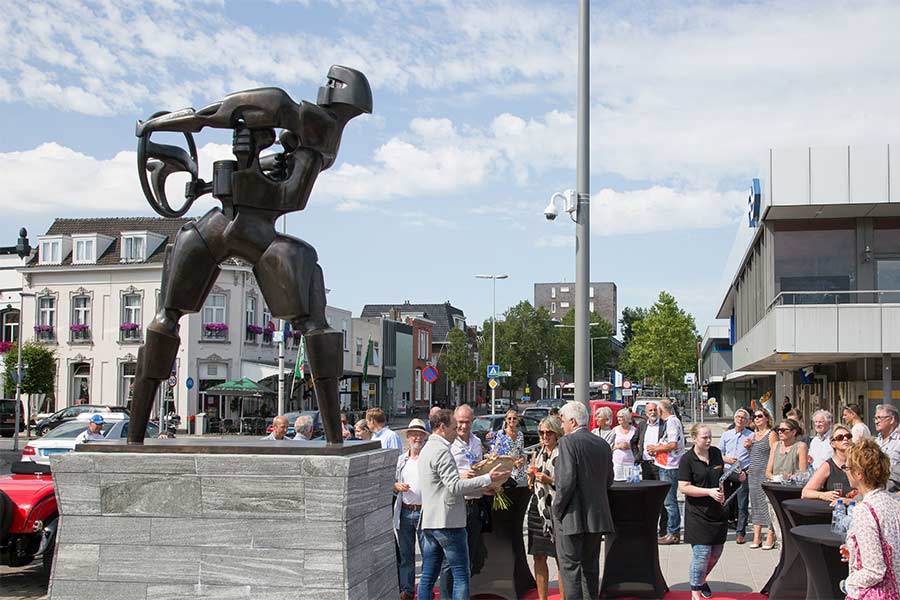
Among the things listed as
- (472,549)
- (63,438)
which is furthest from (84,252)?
(472,549)

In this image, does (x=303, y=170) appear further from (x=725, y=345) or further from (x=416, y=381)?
(x=416, y=381)

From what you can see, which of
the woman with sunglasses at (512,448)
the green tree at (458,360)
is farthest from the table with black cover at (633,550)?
the green tree at (458,360)

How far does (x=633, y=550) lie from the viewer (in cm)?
880

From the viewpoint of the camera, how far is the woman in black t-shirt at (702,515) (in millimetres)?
8453

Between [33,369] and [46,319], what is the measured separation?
5.80 m

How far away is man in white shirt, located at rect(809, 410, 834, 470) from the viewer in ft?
34.2

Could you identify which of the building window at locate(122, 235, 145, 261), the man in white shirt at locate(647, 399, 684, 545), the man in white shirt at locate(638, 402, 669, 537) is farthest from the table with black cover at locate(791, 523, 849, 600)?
the building window at locate(122, 235, 145, 261)

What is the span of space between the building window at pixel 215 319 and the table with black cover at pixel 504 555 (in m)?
36.0

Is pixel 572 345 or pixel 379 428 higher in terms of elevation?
pixel 572 345

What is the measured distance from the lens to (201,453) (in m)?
6.08

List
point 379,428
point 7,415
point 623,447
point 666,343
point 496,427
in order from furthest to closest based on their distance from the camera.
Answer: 1. point 666,343
2. point 7,415
3. point 496,427
4. point 623,447
5. point 379,428

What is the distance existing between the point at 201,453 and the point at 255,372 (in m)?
38.4

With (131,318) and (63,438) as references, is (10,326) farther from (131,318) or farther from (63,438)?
(63,438)

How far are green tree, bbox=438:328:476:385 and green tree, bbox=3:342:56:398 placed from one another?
33.8 m
